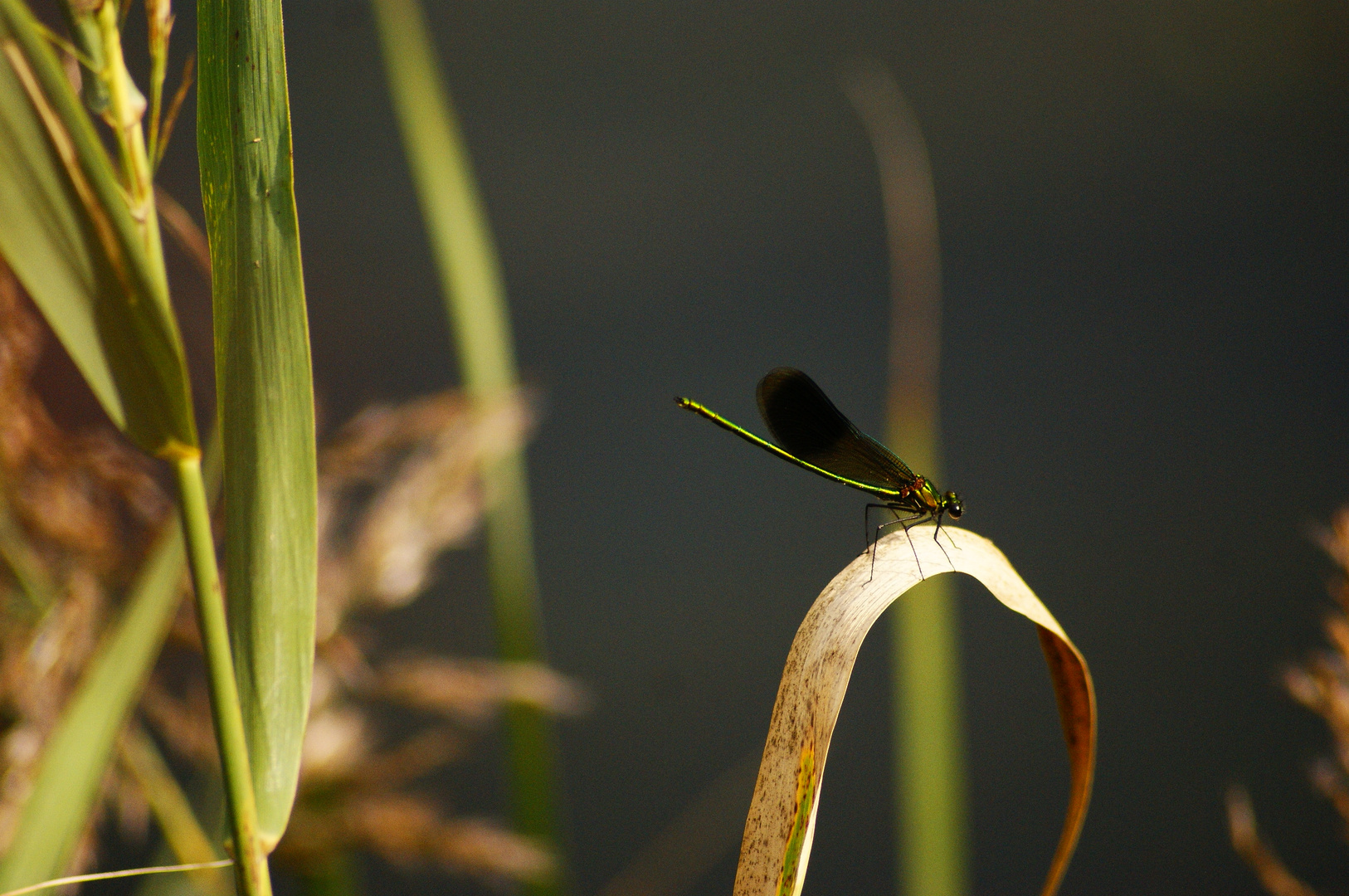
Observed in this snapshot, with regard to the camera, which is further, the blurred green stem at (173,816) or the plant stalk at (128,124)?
the blurred green stem at (173,816)

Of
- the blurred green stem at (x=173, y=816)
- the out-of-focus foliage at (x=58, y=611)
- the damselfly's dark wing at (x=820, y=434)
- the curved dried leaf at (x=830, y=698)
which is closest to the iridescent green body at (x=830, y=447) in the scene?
the damselfly's dark wing at (x=820, y=434)

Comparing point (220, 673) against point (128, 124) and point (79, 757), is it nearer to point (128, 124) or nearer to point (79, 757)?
point (128, 124)

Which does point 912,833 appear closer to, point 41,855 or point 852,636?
point 852,636

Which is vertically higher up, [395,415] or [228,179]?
[228,179]

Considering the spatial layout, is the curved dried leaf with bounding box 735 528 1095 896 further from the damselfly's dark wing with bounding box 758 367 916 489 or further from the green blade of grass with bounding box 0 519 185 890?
the green blade of grass with bounding box 0 519 185 890

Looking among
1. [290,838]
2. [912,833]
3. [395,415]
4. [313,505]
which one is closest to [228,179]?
[313,505]

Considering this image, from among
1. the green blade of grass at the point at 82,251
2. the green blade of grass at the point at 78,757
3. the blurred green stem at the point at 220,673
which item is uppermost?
the green blade of grass at the point at 82,251

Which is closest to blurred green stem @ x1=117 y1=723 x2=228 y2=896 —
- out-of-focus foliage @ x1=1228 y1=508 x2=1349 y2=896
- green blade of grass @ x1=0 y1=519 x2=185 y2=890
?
green blade of grass @ x1=0 y1=519 x2=185 y2=890

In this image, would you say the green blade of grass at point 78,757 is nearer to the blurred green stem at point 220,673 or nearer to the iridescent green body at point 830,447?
the blurred green stem at point 220,673
